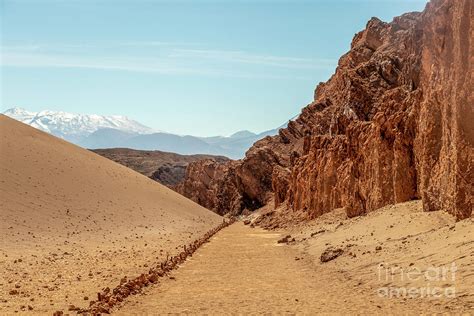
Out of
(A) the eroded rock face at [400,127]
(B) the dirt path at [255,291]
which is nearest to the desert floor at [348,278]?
(B) the dirt path at [255,291]

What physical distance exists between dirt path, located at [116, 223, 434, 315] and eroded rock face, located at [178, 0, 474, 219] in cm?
705

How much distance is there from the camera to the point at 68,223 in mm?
36406

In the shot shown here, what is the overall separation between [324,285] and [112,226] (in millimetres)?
25630

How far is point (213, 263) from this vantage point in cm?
2788

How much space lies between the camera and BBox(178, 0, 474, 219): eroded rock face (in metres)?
22.1

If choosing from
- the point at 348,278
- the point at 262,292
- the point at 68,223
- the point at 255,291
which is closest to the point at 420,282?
the point at 348,278

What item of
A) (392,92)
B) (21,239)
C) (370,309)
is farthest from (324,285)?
(392,92)

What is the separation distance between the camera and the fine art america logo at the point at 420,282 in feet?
45.8

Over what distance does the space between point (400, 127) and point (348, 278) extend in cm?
1863

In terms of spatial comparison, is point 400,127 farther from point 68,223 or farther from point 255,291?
point 68,223

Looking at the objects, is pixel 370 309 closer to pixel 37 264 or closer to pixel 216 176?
pixel 37 264

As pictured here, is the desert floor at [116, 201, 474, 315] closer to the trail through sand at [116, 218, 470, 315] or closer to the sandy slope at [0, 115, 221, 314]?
the trail through sand at [116, 218, 470, 315]

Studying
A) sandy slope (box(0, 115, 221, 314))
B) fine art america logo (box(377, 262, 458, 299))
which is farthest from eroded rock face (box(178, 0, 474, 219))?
sandy slope (box(0, 115, 221, 314))

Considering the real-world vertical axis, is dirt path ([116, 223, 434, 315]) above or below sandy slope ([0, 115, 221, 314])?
below
